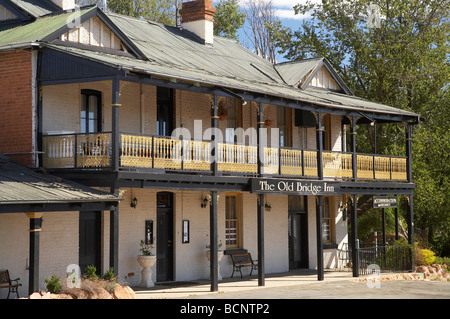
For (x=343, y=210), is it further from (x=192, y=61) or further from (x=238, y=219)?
(x=192, y=61)

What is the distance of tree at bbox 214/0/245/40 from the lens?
44469mm

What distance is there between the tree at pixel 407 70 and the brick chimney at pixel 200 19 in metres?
11.6

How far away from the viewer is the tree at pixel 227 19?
4447 centimetres

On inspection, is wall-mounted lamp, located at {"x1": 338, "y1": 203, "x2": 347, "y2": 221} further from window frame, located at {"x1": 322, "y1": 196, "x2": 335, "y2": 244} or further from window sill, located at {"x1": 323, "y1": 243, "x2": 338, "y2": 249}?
window sill, located at {"x1": 323, "y1": 243, "x2": 338, "y2": 249}

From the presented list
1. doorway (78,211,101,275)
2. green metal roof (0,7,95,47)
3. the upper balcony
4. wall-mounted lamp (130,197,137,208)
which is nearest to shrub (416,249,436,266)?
the upper balcony

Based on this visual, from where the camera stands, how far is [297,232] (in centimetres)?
2834

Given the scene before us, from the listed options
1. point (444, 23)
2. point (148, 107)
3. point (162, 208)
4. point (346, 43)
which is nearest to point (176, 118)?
point (148, 107)

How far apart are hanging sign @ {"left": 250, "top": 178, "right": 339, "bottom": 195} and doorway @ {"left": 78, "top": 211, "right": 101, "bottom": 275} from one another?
4623mm

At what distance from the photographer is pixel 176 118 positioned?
2302 centimetres

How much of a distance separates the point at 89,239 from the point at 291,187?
6580 millimetres

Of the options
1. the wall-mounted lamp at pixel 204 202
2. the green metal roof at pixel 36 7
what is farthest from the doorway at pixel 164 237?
the green metal roof at pixel 36 7

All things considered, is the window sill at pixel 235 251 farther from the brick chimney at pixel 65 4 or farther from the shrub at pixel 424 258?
the brick chimney at pixel 65 4

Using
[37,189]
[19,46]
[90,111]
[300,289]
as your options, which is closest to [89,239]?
[90,111]
